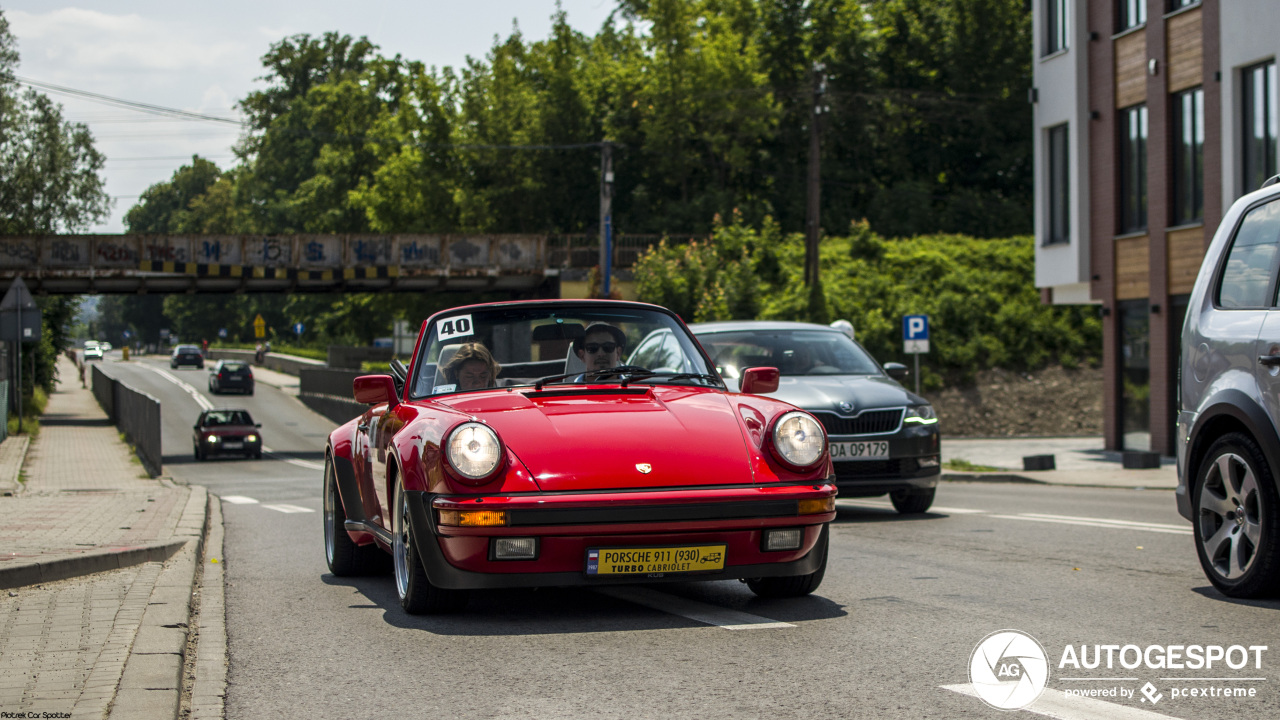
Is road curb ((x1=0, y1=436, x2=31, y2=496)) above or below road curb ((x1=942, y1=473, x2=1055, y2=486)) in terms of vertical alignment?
above

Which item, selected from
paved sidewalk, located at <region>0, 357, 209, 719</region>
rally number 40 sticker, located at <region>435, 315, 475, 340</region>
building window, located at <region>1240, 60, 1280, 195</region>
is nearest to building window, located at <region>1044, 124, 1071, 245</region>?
building window, located at <region>1240, 60, 1280, 195</region>

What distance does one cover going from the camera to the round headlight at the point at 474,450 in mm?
5887

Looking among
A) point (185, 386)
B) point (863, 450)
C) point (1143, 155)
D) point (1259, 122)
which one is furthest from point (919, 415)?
point (185, 386)

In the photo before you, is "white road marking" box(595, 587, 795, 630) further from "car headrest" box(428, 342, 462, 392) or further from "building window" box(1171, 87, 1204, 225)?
"building window" box(1171, 87, 1204, 225)

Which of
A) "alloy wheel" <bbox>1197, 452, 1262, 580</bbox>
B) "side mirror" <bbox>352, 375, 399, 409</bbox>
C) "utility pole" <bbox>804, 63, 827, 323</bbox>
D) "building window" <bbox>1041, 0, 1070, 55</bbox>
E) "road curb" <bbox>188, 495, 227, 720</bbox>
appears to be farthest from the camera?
"utility pole" <bbox>804, 63, 827, 323</bbox>

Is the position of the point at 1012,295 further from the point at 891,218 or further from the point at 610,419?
the point at 610,419

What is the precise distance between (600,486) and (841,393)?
20.5 feet

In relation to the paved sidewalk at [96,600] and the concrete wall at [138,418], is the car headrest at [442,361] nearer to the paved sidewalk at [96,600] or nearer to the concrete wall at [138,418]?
the paved sidewalk at [96,600]

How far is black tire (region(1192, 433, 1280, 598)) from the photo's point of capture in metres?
6.37

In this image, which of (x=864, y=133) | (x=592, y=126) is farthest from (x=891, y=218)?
(x=592, y=126)

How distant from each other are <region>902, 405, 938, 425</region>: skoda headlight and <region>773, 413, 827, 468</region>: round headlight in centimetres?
556

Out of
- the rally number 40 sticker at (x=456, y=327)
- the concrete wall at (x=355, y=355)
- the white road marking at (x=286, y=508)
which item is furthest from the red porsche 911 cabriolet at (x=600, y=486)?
the concrete wall at (x=355, y=355)

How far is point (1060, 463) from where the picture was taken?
2405cm

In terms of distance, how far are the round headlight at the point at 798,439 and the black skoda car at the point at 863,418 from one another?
190 inches
